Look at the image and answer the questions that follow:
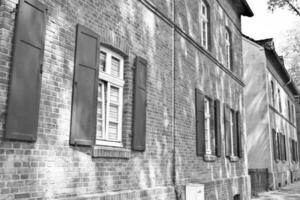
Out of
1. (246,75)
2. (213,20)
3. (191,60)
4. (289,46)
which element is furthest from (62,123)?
(289,46)

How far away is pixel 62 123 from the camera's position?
5016 mm

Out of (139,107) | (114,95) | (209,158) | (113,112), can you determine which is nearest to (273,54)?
(209,158)

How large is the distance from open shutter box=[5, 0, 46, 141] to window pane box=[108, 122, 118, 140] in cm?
192

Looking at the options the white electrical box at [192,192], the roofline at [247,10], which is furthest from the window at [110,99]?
the roofline at [247,10]

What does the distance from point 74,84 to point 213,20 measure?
8014mm

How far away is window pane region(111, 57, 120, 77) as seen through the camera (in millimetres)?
6491

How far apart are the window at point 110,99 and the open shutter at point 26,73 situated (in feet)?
5.18

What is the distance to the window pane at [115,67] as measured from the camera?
649 centimetres

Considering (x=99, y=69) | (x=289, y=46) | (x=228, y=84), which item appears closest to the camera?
(x=99, y=69)

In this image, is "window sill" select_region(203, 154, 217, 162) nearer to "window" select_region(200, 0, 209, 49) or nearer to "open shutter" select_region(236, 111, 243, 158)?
"open shutter" select_region(236, 111, 243, 158)

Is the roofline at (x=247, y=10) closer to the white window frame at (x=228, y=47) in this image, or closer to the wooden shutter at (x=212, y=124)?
the white window frame at (x=228, y=47)

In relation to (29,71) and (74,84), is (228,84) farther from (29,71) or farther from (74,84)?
(29,71)

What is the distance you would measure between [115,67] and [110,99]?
66cm

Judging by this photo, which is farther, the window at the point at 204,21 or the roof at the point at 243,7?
the roof at the point at 243,7
